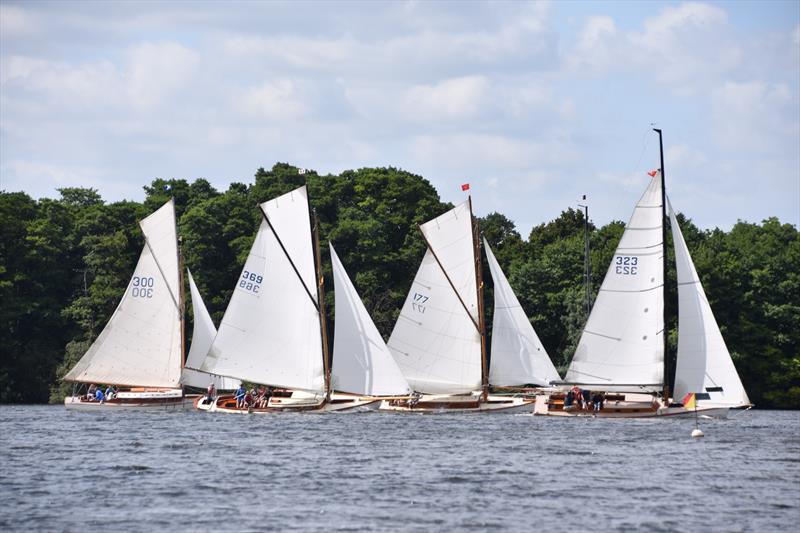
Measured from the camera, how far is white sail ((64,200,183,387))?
91500 millimetres

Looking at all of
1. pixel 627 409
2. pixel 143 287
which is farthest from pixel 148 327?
pixel 627 409

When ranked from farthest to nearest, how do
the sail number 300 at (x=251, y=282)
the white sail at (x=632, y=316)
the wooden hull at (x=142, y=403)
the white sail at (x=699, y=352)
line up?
the wooden hull at (x=142, y=403), the sail number 300 at (x=251, y=282), the white sail at (x=632, y=316), the white sail at (x=699, y=352)

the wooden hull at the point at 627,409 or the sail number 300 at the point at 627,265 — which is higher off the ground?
the sail number 300 at the point at 627,265

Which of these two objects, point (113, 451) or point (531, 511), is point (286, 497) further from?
point (113, 451)

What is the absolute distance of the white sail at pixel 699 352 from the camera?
75625 millimetres

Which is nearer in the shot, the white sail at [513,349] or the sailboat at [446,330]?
the sailboat at [446,330]

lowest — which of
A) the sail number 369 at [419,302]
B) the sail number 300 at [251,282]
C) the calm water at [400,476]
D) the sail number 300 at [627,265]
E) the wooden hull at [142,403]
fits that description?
the calm water at [400,476]

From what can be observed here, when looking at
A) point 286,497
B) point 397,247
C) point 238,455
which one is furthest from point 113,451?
point 397,247

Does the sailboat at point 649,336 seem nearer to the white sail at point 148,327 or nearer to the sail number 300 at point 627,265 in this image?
the sail number 300 at point 627,265

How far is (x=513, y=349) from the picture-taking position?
279ft

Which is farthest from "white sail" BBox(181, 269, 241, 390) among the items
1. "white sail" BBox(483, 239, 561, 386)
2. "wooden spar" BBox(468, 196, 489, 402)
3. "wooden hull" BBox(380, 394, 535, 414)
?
"white sail" BBox(483, 239, 561, 386)

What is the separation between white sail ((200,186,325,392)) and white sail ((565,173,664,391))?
670 inches

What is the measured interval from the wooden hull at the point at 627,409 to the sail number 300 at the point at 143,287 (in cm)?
2791

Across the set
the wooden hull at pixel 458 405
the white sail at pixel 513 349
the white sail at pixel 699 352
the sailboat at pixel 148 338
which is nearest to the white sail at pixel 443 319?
the wooden hull at pixel 458 405
